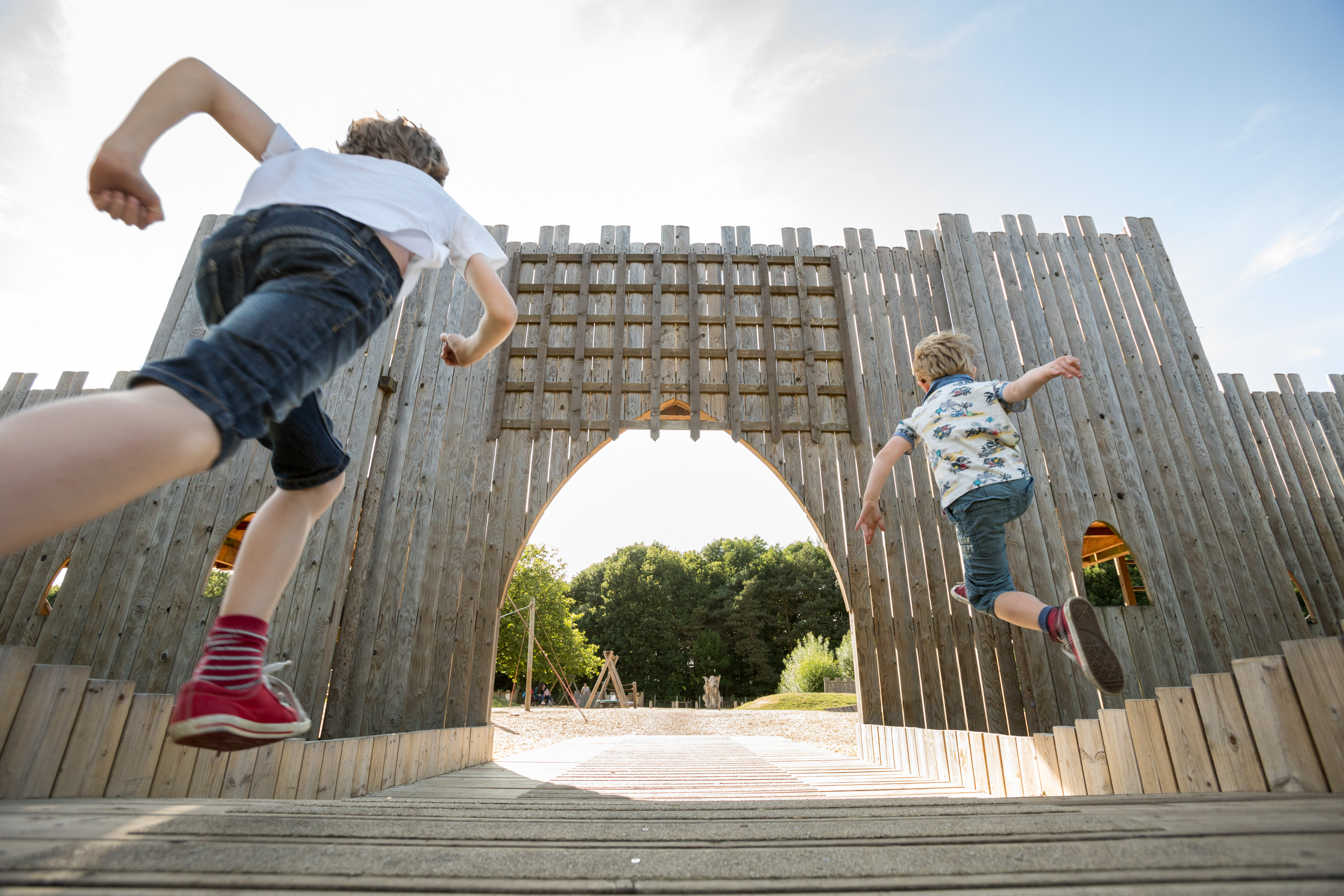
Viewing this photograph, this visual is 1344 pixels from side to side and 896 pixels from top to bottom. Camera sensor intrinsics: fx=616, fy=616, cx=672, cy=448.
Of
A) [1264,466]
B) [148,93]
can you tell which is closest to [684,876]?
[148,93]

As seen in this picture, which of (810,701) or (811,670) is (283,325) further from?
(811,670)

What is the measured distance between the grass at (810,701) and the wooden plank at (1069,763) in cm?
969

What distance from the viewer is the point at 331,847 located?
2.49 ft

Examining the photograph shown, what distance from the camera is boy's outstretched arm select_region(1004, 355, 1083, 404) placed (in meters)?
2.24

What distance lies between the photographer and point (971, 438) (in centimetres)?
254

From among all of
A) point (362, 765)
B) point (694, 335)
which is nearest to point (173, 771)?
point (362, 765)

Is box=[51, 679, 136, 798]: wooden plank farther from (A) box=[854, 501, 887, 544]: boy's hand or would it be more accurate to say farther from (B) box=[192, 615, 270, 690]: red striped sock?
(A) box=[854, 501, 887, 544]: boy's hand

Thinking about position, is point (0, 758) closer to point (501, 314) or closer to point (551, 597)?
point (501, 314)

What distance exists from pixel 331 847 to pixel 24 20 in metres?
4.35

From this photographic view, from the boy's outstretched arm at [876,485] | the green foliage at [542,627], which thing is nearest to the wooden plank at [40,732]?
the boy's outstretched arm at [876,485]

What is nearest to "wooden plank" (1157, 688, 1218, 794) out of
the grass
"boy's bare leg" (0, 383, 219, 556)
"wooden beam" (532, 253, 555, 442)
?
"boy's bare leg" (0, 383, 219, 556)

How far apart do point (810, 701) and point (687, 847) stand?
1257 centimetres

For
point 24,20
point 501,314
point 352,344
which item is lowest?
point 352,344

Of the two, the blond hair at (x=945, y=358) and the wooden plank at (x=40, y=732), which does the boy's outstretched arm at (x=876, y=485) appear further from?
the wooden plank at (x=40, y=732)
